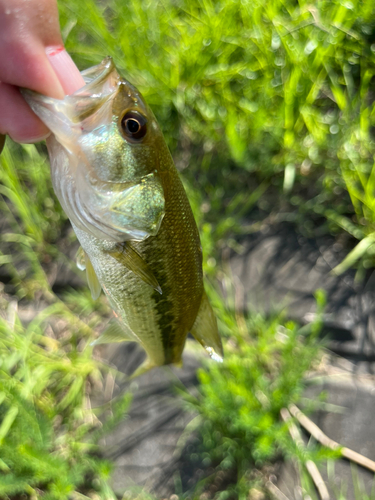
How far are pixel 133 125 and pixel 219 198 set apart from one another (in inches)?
37.9

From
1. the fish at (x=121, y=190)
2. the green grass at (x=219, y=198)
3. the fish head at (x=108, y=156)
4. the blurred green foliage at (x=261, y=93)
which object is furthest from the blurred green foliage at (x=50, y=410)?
the blurred green foliage at (x=261, y=93)

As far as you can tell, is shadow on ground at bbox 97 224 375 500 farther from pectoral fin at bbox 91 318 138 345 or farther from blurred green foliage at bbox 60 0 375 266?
pectoral fin at bbox 91 318 138 345

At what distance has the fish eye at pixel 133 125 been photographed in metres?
0.73

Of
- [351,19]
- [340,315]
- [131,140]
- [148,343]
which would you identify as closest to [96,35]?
[351,19]

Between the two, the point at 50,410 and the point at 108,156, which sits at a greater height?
the point at 108,156

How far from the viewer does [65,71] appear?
2.72ft

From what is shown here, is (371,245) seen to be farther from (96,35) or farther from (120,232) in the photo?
(96,35)

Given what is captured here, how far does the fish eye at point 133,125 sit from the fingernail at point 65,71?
0.18m

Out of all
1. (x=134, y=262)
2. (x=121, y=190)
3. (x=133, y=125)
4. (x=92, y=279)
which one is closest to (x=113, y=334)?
(x=92, y=279)

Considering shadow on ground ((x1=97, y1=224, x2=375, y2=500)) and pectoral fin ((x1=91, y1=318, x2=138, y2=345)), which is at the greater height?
pectoral fin ((x1=91, y1=318, x2=138, y2=345))

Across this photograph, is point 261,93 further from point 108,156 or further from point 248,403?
point 248,403

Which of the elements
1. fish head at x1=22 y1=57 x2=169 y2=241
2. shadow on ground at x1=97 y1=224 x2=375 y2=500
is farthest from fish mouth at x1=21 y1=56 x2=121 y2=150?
shadow on ground at x1=97 y1=224 x2=375 y2=500

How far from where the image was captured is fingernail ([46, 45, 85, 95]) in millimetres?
805

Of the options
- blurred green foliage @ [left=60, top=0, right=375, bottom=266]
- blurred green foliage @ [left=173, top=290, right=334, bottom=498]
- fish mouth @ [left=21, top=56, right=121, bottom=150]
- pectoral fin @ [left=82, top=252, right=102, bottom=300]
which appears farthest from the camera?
blurred green foliage @ [left=60, top=0, right=375, bottom=266]
